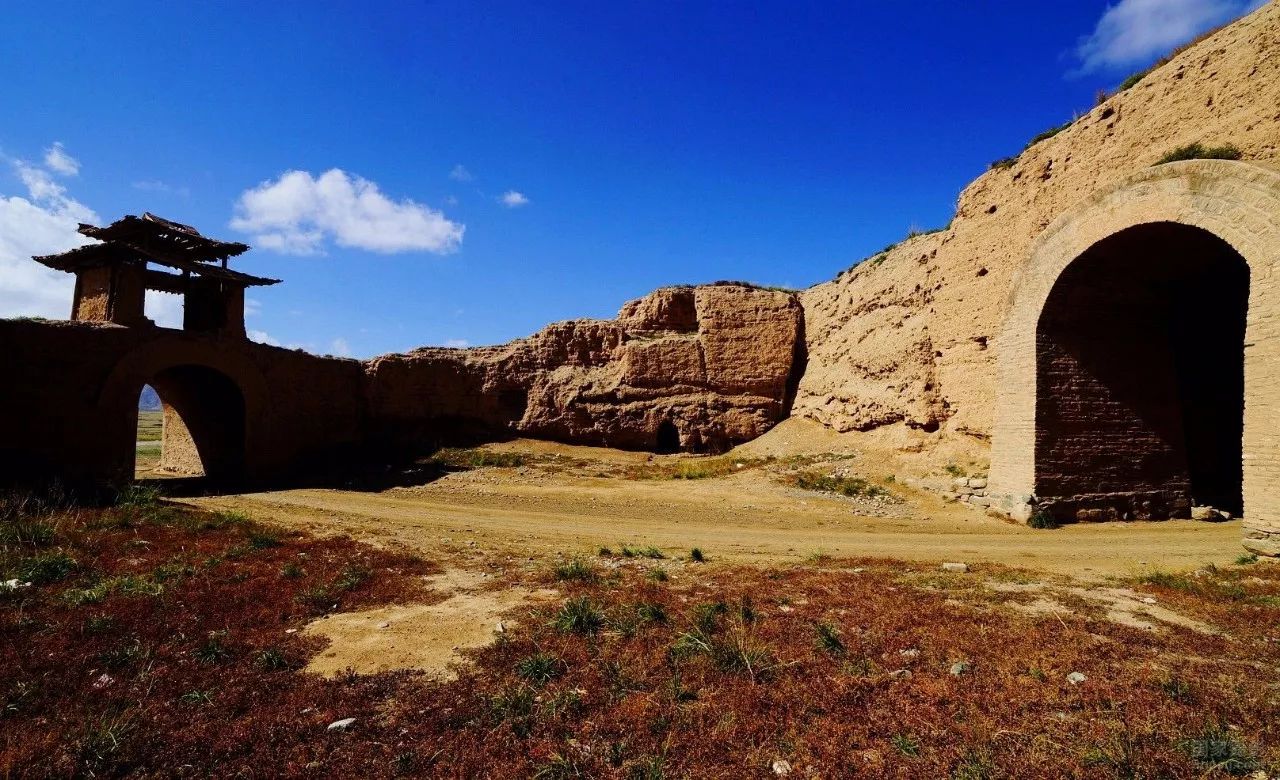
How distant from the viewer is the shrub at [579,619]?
19.6 ft

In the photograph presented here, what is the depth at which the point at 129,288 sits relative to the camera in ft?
67.1

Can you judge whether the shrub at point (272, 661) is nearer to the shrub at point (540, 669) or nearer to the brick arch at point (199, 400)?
the shrub at point (540, 669)

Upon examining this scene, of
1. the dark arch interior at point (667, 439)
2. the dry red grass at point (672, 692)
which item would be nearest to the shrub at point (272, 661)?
the dry red grass at point (672, 692)

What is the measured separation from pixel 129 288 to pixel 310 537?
1604cm

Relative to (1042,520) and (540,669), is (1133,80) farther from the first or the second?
(540,669)

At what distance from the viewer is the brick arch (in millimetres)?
18625

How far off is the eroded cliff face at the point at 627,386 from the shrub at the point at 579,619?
68.6ft

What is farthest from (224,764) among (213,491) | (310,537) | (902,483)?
(213,491)

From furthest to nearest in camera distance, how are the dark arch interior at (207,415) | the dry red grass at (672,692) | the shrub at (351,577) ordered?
the dark arch interior at (207,415) → the shrub at (351,577) → the dry red grass at (672,692)

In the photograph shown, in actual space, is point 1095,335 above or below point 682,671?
above

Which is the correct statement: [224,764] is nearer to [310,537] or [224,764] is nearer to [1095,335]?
[310,537]

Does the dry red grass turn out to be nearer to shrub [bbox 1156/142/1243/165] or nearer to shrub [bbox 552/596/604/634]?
shrub [bbox 552/596/604/634]

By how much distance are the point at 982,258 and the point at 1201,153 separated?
656cm

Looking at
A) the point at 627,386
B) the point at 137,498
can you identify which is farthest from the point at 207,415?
the point at 627,386
